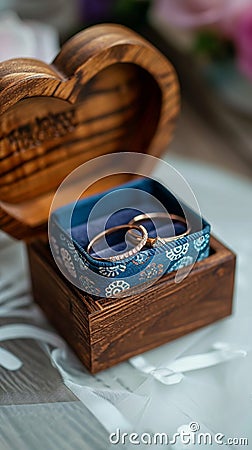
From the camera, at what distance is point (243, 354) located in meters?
0.71

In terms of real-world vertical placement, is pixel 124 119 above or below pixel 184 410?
above

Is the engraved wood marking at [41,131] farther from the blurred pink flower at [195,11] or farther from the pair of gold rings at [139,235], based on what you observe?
the blurred pink flower at [195,11]

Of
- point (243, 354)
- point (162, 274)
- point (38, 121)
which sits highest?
point (38, 121)

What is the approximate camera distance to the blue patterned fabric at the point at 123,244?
2.11 ft

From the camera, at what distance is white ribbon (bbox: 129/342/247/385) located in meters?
0.69

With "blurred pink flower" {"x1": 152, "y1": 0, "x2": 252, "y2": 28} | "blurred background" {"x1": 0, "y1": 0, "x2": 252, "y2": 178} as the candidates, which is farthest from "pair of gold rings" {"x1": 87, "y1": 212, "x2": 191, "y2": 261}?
"blurred pink flower" {"x1": 152, "y1": 0, "x2": 252, "y2": 28}

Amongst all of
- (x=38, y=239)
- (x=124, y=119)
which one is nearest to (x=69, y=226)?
(x=38, y=239)

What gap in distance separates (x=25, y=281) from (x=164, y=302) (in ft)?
0.67

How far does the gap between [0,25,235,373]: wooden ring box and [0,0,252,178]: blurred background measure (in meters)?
0.11

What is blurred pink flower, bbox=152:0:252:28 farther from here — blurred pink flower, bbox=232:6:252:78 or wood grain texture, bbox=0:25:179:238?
wood grain texture, bbox=0:25:179:238

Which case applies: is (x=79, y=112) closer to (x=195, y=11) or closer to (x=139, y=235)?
(x=139, y=235)

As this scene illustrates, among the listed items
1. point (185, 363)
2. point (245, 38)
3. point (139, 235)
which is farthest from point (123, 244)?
point (245, 38)

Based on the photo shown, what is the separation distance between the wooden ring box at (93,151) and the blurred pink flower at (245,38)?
8.3 inches

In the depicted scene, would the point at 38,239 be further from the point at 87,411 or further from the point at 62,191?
the point at 87,411
